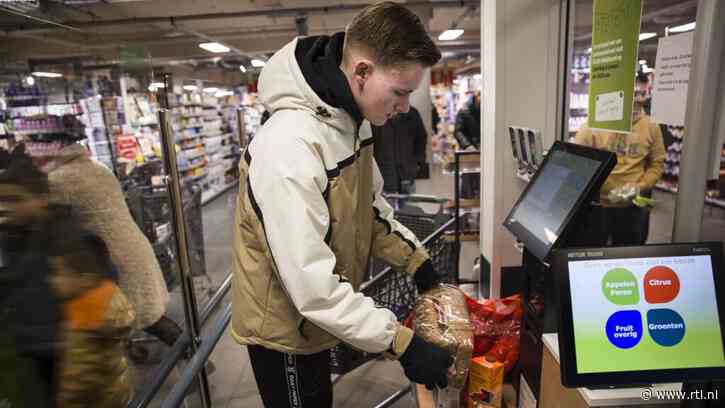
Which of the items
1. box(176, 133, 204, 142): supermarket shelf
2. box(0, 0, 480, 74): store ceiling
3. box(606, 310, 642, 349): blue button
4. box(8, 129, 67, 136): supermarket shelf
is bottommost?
box(606, 310, 642, 349): blue button

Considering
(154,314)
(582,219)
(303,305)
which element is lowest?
(154,314)

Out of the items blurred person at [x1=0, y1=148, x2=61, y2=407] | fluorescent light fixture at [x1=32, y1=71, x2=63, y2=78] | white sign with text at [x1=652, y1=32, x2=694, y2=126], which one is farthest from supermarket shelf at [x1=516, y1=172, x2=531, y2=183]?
fluorescent light fixture at [x1=32, y1=71, x2=63, y2=78]

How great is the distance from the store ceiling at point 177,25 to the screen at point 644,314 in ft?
6.01

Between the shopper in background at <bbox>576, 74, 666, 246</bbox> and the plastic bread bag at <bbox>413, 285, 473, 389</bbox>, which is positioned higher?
the shopper in background at <bbox>576, 74, 666, 246</bbox>

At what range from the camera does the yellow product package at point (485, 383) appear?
135cm

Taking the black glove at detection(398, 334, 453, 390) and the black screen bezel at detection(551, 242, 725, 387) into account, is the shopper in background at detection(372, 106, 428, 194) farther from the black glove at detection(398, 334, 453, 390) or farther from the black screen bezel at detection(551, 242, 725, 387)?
the black screen bezel at detection(551, 242, 725, 387)

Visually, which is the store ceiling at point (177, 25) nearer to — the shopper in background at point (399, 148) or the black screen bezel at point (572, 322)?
the shopper in background at point (399, 148)

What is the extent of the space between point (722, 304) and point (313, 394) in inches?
46.6

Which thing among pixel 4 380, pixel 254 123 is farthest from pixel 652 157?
pixel 254 123

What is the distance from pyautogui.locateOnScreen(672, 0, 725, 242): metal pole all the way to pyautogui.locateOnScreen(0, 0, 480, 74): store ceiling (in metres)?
1.93

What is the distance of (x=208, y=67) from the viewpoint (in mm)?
9539

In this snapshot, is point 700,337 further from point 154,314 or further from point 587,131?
point 154,314

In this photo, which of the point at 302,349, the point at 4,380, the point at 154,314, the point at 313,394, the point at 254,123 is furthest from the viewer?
the point at 254,123

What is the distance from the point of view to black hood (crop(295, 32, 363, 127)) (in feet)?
4.19
